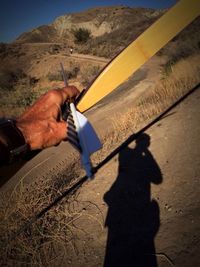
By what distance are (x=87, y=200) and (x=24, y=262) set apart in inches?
64.5

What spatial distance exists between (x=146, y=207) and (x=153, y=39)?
323cm

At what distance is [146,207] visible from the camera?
4.23 meters

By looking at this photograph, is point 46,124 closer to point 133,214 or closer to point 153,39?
point 153,39

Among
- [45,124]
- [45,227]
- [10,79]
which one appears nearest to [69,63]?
[10,79]

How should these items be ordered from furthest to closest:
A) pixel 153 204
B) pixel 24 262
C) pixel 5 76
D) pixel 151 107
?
pixel 5 76 → pixel 151 107 → pixel 153 204 → pixel 24 262

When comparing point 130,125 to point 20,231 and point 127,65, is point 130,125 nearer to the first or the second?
point 20,231

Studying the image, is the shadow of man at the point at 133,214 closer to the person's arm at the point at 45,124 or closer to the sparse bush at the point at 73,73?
the person's arm at the point at 45,124

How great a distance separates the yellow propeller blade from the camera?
1728mm

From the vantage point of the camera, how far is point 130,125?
24.7ft

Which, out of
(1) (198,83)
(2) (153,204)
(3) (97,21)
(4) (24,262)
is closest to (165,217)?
(2) (153,204)

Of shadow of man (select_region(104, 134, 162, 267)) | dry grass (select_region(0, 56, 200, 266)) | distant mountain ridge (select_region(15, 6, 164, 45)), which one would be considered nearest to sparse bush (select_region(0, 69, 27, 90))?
dry grass (select_region(0, 56, 200, 266))

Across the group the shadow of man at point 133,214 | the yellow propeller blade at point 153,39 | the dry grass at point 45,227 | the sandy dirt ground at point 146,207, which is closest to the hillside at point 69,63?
the yellow propeller blade at point 153,39

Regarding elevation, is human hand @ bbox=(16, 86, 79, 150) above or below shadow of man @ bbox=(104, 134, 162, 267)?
above

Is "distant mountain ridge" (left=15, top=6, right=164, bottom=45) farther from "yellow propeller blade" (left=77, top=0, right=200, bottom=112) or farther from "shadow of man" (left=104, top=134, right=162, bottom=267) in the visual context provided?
"yellow propeller blade" (left=77, top=0, right=200, bottom=112)
